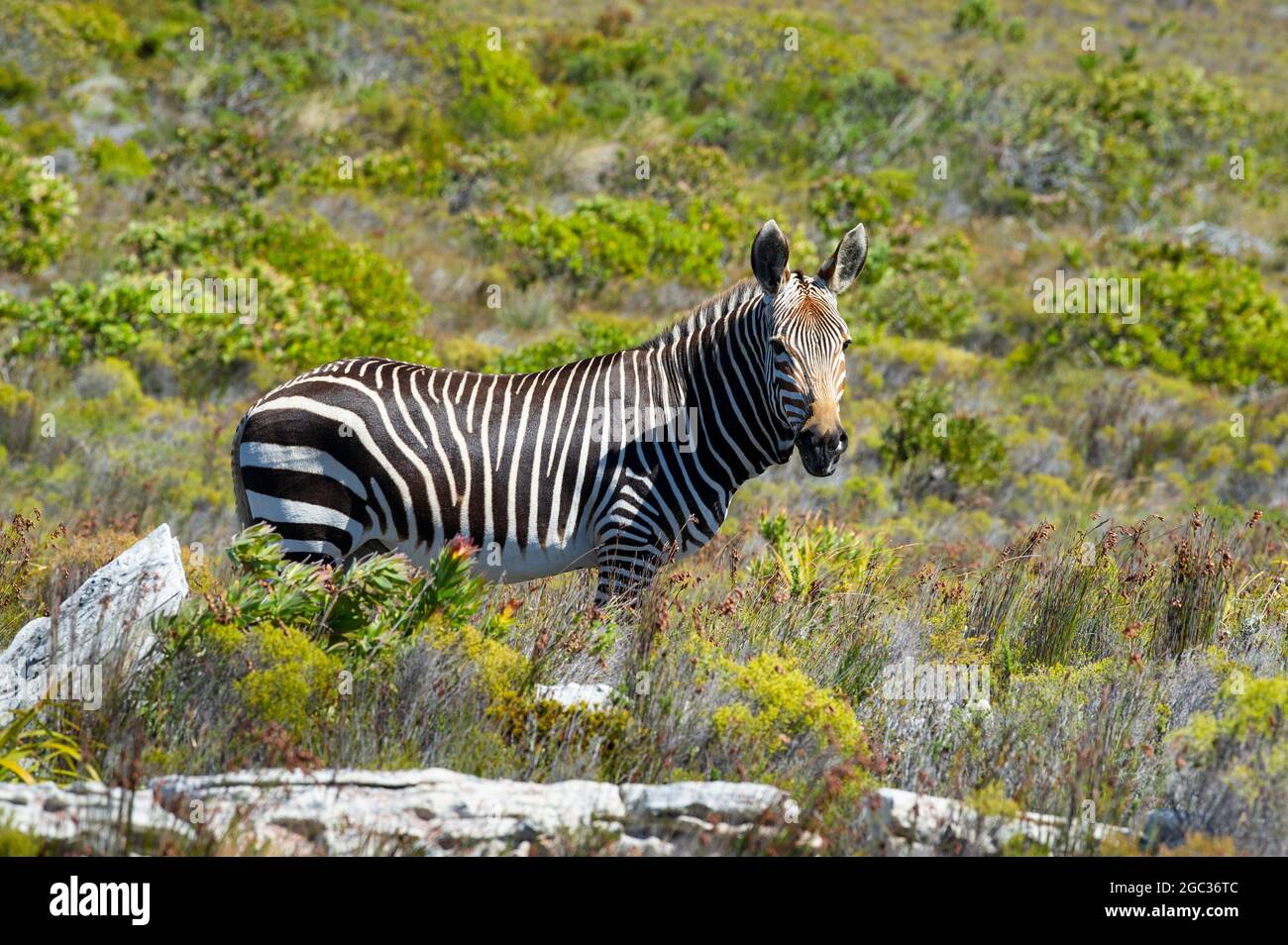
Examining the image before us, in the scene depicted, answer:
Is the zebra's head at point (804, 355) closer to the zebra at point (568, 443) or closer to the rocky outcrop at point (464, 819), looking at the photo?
the zebra at point (568, 443)

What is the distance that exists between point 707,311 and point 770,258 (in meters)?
0.66

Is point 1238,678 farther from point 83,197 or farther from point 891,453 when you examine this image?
point 83,197

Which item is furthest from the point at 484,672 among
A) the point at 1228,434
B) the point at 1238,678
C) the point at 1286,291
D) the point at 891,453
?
the point at 1286,291

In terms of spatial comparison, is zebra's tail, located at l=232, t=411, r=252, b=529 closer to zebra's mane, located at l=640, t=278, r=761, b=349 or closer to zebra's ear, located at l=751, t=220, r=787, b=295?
zebra's mane, located at l=640, t=278, r=761, b=349

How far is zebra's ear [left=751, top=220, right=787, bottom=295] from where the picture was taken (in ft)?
20.0

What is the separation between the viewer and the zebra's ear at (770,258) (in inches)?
239

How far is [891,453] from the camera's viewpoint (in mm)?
14156

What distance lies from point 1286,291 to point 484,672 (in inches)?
884

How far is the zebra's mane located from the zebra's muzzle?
3.51 ft
